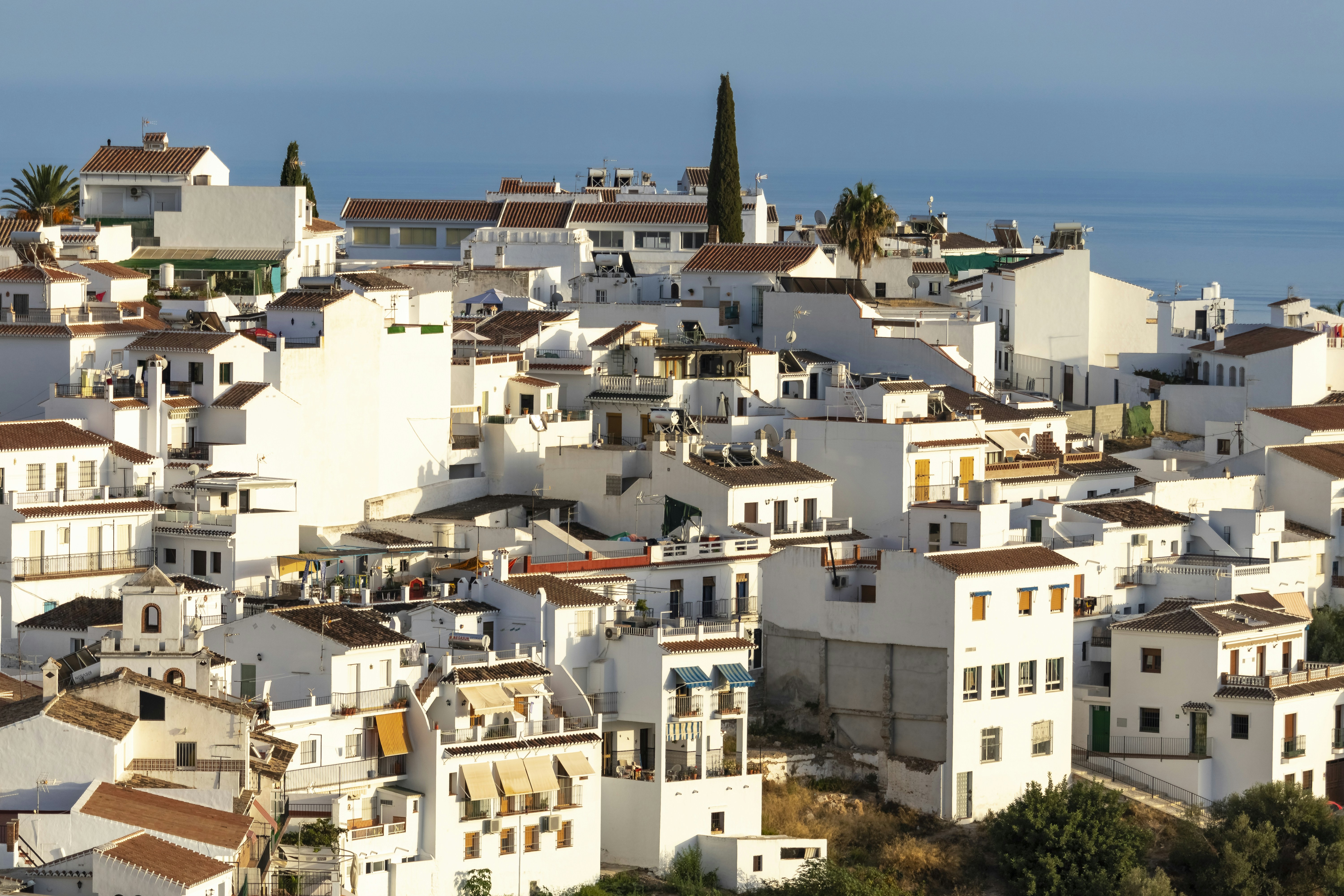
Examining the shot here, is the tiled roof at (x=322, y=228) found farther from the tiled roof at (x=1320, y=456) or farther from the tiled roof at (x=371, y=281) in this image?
the tiled roof at (x=1320, y=456)

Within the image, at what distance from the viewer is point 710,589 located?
185ft

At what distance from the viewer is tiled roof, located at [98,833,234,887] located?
37438 mm

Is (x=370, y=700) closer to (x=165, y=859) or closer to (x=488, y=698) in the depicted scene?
(x=488, y=698)

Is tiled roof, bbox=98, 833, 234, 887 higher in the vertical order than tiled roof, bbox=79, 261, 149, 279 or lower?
lower

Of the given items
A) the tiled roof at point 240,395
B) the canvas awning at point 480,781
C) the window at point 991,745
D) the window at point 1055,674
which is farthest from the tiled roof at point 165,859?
the tiled roof at point 240,395

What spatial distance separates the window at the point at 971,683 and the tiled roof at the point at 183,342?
722 inches

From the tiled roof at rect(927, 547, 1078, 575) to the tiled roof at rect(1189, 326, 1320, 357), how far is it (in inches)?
845

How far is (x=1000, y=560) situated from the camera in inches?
2099

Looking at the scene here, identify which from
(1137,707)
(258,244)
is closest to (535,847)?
(1137,707)

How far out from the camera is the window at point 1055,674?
53500 mm

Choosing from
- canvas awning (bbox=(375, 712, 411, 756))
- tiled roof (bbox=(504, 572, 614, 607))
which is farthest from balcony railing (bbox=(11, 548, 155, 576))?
canvas awning (bbox=(375, 712, 411, 756))

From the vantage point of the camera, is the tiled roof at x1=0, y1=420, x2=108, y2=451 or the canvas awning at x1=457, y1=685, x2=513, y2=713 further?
the tiled roof at x1=0, y1=420, x2=108, y2=451

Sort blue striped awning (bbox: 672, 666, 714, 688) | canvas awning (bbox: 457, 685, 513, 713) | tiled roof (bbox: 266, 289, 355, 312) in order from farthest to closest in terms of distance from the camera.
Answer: tiled roof (bbox: 266, 289, 355, 312) < blue striped awning (bbox: 672, 666, 714, 688) < canvas awning (bbox: 457, 685, 513, 713)

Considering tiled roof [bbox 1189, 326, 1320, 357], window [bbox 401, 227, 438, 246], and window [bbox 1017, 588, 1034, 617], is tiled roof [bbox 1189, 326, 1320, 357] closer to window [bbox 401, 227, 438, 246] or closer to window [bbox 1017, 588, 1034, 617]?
window [bbox 1017, 588, 1034, 617]
